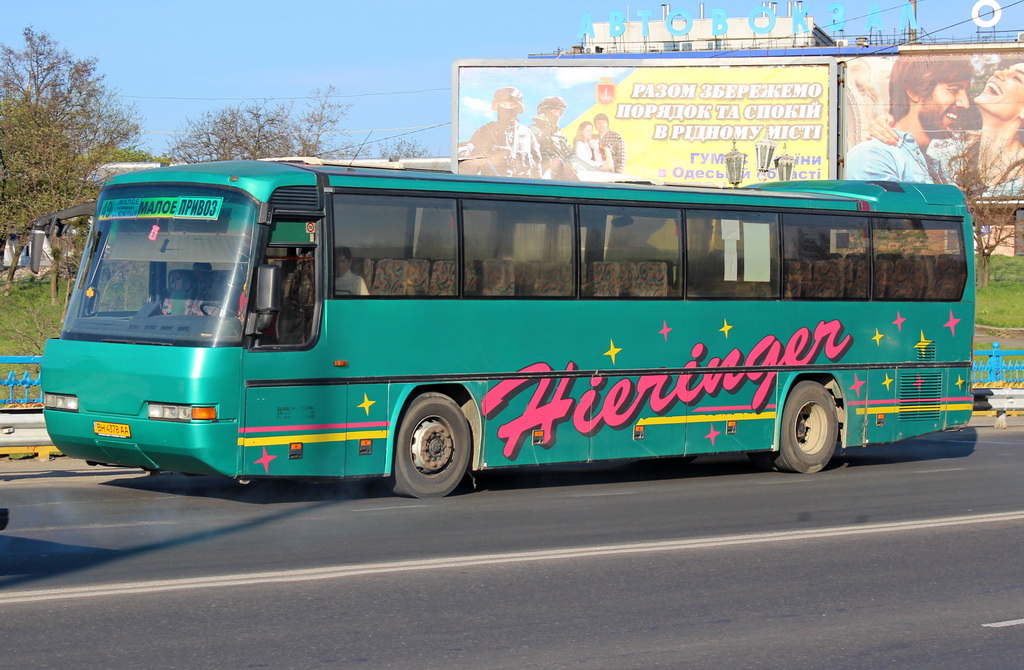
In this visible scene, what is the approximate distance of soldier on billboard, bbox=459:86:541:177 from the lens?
6031 cm

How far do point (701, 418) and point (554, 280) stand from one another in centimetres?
267

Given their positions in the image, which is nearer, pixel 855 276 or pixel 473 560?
pixel 473 560

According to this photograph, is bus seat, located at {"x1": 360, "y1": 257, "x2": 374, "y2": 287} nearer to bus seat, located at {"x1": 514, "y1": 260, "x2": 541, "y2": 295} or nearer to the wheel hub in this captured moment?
the wheel hub

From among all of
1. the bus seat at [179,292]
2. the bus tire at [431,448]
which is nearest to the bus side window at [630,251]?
the bus tire at [431,448]

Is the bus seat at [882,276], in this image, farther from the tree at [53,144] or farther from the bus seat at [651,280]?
the tree at [53,144]

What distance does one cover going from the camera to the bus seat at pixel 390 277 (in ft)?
40.0

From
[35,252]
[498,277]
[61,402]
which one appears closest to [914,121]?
[498,277]

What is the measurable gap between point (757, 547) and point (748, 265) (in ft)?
19.3

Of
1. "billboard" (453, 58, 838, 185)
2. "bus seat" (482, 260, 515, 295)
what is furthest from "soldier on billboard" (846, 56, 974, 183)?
"bus seat" (482, 260, 515, 295)

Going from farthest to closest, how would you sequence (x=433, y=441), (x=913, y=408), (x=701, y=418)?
(x=913, y=408) < (x=701, y=418) < (x=433, y=441)

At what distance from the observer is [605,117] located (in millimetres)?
60781

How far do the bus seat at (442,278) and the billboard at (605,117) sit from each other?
46.9 meters

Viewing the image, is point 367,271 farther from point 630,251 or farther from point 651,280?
point 651,280

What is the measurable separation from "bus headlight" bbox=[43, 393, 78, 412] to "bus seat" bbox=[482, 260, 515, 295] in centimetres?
409
